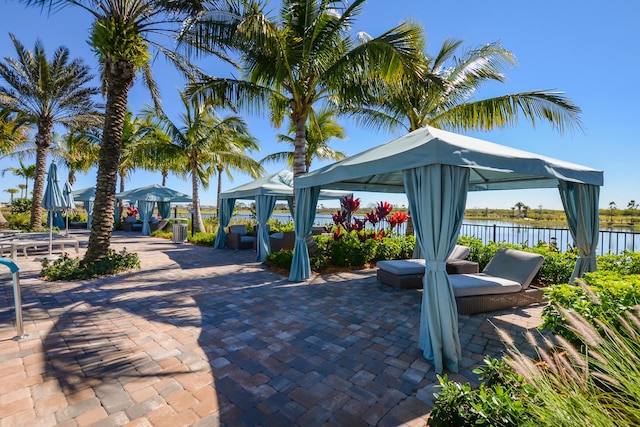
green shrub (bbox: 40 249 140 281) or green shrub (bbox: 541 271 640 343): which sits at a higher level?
green shrub (bbox: 541 271 640 343)

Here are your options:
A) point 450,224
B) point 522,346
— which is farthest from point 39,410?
point 522,346

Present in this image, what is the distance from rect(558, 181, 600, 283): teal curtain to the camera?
16.5 ft

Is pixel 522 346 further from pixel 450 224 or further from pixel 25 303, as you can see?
pixel 25 303

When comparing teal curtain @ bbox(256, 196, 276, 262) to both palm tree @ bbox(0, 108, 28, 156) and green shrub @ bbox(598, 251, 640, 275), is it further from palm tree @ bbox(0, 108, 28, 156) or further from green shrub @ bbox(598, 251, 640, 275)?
palm tree @ bbox(0, 108, 28, 156)

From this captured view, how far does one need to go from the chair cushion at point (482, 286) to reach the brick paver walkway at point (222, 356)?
36 centimetres

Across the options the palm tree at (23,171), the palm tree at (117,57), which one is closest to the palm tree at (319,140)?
the palm tree at (117,57)

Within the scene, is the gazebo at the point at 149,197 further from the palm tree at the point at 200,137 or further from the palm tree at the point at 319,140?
the palm tree at the point at 319,140

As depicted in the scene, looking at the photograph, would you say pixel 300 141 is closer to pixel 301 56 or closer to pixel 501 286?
pixel 301 56

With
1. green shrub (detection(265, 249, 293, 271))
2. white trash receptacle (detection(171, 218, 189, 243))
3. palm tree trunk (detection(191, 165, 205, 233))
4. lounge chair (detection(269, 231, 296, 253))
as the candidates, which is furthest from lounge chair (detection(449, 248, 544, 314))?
palm tree trunk (detection(191, 165, 205, 233))

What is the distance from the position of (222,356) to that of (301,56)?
697 centimetres

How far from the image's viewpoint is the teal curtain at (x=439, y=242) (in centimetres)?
320

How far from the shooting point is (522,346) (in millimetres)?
3506

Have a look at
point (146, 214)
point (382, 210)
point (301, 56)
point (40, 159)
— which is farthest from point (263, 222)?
point (40, 159)

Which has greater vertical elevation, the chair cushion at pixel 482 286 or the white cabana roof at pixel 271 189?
the white cabana roof at pixel 271 189
